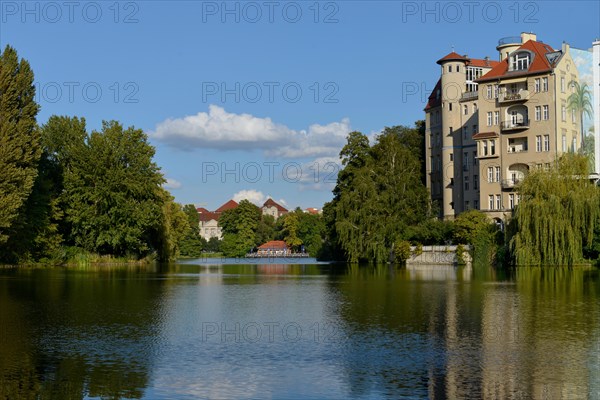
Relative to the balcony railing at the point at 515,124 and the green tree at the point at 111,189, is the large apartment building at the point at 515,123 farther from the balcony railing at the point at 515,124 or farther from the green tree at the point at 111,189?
the green tree at the point at 111,189

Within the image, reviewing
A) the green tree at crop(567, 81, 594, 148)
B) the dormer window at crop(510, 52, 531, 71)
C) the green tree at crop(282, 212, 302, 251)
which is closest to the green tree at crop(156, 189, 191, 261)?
the dormer window at crop(510, 52, 531, 71)

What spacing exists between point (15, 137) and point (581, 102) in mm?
57012

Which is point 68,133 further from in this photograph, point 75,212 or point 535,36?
point 535,36

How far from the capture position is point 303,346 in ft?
68.9

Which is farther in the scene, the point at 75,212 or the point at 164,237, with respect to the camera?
the point at 164,237

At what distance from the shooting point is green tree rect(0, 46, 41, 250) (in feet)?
190

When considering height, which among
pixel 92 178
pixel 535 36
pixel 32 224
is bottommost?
pixel 32 224

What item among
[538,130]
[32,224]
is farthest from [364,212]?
[32,224]

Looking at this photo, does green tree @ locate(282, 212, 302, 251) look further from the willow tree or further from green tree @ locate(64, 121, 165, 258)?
the willow tree

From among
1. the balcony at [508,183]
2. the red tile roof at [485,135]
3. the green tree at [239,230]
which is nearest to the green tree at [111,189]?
the red tile roof at [485,135]

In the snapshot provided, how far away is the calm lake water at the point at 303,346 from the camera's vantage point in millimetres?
15523

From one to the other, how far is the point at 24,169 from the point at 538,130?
5038 cm

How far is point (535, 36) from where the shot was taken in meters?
95.6

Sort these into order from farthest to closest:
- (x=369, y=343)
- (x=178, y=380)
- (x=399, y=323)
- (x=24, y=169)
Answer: (x=24, y=169), (x=399, y=323), (x=369, y=343), (x=178, y=380)
